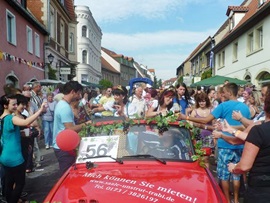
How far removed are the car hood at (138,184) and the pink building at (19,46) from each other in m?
10.2

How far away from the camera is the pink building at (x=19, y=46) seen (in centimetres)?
1395

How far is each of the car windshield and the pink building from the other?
978 cm

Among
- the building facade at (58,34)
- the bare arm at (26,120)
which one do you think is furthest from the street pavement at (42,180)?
the building facade at (58,34)

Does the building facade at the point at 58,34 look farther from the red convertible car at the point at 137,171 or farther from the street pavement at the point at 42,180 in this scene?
the red convertible car at the point at 137,171

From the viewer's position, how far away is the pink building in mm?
13945

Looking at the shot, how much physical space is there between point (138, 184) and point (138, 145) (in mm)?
741

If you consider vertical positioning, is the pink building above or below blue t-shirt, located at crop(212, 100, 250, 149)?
above

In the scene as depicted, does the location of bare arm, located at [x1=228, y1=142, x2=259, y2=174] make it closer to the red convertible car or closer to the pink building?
the red convertible car

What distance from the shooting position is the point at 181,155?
3607 millimetres

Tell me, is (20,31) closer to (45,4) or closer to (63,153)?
(45,4)

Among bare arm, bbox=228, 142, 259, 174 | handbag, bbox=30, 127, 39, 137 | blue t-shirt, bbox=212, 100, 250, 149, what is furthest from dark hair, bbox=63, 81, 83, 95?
bare arm, bbox=228, 142, 259, 174

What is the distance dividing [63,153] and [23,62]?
13.3 meters

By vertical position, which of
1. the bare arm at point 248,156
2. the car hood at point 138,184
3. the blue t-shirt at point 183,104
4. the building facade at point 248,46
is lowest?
the car hood at point 138,184

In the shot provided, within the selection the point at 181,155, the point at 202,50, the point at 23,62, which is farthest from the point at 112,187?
the point at 202,50
